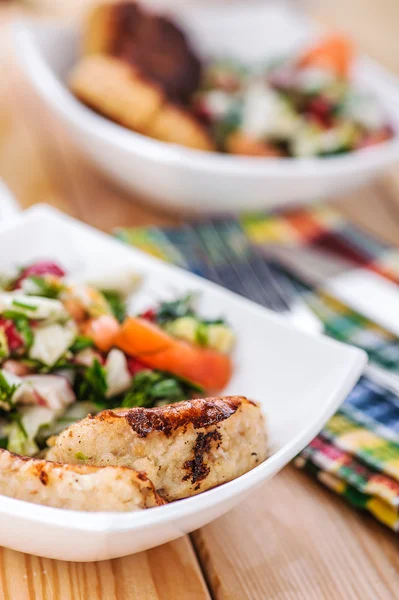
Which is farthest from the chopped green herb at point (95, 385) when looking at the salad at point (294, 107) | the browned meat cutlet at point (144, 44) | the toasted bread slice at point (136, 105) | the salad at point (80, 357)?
the browned meat cutlet at point (144, 44)

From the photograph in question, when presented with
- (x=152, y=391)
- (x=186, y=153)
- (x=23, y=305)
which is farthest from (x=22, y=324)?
(x=186, y=153)

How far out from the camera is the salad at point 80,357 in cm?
129

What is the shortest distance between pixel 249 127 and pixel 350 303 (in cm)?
100

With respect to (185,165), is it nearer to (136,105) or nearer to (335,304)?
(136,105)

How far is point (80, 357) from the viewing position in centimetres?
140

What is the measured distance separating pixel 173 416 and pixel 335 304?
1.03 meters

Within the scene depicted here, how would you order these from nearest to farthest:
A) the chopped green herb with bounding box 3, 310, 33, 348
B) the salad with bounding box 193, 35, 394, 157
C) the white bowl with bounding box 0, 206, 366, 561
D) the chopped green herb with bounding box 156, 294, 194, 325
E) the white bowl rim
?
1. the white bowl with bounding box 0, 206, 366, 561
2. the chopped green herb with bounding box 3, 310, 33, 348
3. the chopped green herb with bounding box 156, 294, 194, 325
4. the white bowl rim
5. the salad with bounding box 193, 35, 394, 157

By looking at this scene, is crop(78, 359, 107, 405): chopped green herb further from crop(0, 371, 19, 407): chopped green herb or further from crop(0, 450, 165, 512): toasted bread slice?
crop(0, 450, 165, 512): toasted bread slice

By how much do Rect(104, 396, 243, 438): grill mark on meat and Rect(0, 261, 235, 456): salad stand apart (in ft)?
0.81

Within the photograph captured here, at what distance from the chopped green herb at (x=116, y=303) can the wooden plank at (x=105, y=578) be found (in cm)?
55

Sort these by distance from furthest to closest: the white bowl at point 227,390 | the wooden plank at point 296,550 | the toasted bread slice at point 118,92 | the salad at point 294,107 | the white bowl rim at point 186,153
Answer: the salad at point 294,107 < the toasted bread slice at point 118,92 < the white bowl rim at point 186,153 < the wooden plank at point 296,550 < the white bowl at point 227,390

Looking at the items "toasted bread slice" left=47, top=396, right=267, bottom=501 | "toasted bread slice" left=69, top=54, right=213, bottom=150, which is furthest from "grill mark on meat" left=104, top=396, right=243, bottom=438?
"toasted bread slice" left=69, top=54, right=213, bottom=150

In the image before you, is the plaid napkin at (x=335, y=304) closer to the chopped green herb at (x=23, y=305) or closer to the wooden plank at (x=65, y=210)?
the wooden plank at (x=65, y=210)

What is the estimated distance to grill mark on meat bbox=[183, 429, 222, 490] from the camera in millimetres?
1084
